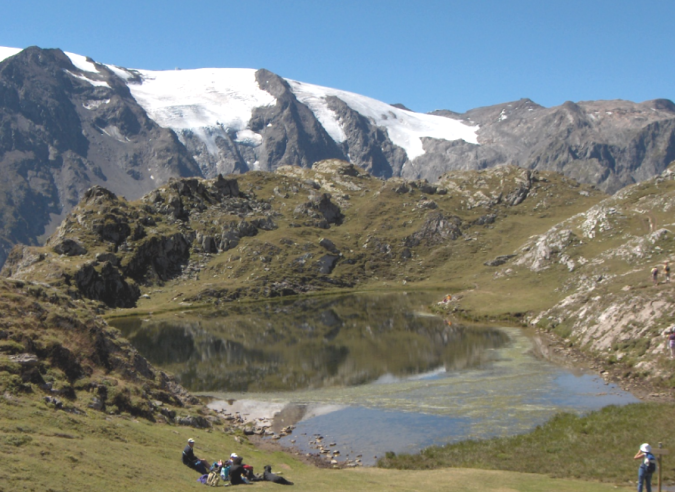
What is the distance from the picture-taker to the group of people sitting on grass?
96.9ft

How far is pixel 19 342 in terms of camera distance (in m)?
36.6

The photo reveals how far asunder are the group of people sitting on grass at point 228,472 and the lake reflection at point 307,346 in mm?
41311

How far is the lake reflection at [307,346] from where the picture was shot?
7925 cm

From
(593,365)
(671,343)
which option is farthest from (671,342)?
(593,365)

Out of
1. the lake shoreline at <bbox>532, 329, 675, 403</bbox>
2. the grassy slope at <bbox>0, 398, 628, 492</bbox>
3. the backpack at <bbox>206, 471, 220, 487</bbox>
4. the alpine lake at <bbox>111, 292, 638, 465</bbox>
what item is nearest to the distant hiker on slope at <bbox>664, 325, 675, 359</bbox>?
the lake shoreline at <bbox>532, 329, 675, 403</bbox>

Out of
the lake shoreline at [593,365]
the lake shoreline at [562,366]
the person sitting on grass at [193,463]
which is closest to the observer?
the person sitting on grass at [193,463]

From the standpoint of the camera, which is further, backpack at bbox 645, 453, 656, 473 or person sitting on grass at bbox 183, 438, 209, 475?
person sitting on grass at bbox 183, 438, 209, 475

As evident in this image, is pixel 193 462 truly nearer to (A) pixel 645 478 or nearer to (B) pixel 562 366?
(A) pixel 645 478

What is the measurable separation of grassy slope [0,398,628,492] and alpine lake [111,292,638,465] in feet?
30.8

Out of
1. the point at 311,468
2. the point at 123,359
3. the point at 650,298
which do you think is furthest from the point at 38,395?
the point at 650,298

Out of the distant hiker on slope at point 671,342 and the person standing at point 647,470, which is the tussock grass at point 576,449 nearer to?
the person standing at point 647,470

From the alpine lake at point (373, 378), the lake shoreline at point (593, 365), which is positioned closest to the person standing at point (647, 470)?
the alpine lake at point (373, 378)

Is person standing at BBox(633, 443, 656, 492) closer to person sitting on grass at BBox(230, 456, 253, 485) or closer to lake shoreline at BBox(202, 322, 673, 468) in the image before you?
lake shoreline at BBox(202, 322, 673, 468)

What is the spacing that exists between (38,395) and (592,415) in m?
41.4
